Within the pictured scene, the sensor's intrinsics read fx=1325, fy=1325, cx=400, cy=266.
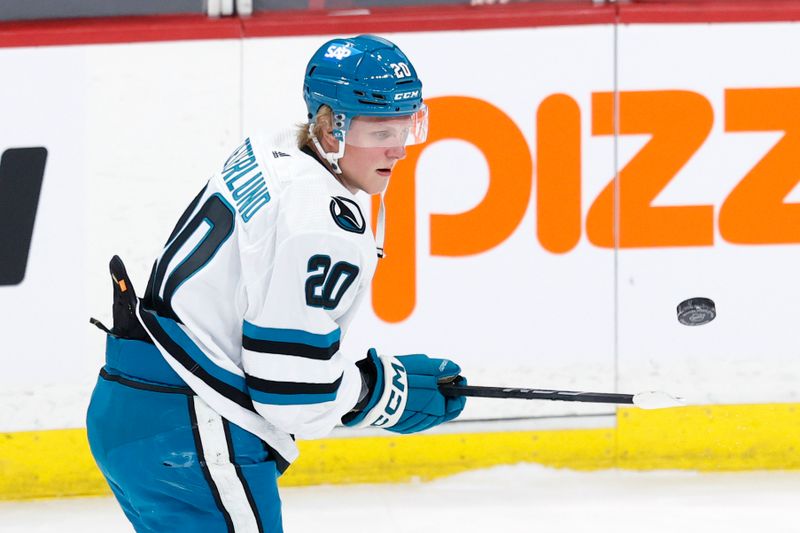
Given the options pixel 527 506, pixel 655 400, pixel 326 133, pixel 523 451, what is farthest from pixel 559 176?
pixel 326 133

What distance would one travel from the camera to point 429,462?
3699 mm

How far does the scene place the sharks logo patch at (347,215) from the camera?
1.79 meters

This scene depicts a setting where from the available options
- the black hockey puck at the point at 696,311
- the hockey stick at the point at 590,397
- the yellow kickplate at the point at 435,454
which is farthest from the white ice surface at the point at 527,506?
the hockey stick at the point at 590,397

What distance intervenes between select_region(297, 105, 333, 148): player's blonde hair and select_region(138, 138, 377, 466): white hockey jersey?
0.07 meters

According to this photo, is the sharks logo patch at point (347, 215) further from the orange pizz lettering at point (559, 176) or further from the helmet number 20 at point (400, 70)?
the orange pizz lettering at point (559, 176)

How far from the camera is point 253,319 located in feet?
5.90

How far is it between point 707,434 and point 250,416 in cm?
215

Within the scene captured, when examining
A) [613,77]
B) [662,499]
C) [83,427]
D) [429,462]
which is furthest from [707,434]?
[83,427]

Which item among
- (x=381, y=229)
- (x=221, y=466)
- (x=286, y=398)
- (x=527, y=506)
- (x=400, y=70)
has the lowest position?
(x=527, y=506)

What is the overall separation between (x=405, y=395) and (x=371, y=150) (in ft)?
1.32

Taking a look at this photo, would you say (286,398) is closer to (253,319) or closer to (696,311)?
(253,319)

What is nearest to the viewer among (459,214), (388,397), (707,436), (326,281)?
(326,281)

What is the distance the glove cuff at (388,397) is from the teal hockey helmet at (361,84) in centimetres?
36

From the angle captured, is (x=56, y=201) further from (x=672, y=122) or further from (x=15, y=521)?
(x=672, y=122)
